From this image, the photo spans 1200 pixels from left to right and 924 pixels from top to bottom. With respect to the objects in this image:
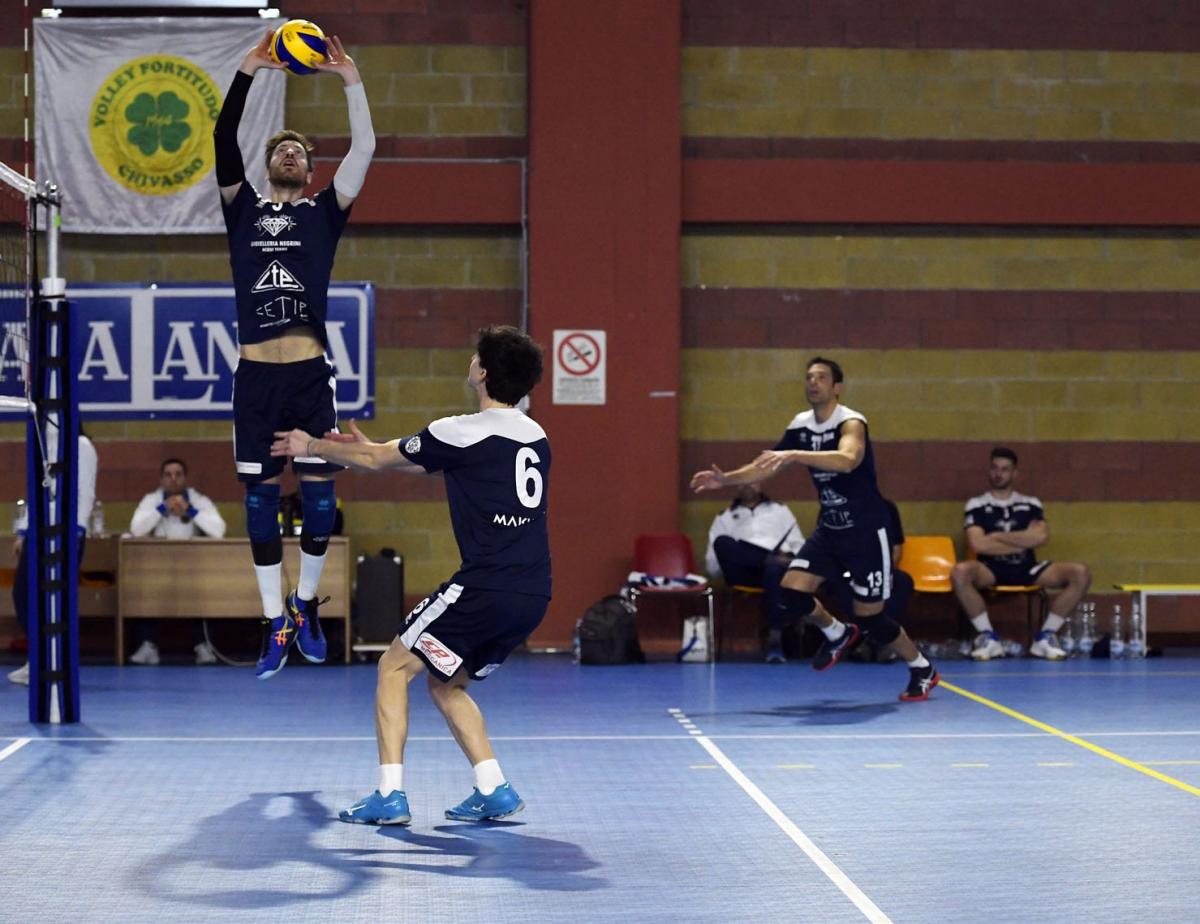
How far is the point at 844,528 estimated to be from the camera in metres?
8.41

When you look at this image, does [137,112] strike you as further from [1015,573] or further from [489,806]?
[489,806]

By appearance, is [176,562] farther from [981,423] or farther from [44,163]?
[981,423]

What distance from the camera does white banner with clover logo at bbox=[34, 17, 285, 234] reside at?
37.4 feet

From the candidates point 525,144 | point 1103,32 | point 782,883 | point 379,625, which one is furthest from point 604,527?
point 782,883

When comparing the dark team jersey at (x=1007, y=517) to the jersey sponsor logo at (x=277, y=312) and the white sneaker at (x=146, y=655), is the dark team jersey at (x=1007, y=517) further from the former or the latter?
the jersey sponsor logo at (x=277, y=312)

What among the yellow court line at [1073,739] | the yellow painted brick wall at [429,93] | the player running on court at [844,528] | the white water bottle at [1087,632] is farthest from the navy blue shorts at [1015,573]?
the yellow painted brick wall at [429,93]

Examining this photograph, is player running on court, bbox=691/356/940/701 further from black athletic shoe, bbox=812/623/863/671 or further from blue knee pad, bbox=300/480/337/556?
blue knee pad, bbox=300/480/337/556

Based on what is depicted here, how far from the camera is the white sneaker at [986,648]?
36.2 ft

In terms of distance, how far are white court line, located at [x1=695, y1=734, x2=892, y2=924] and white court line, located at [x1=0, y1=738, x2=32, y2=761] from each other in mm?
2977

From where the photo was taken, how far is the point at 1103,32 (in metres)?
12.0

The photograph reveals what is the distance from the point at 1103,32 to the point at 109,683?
27.9 feet

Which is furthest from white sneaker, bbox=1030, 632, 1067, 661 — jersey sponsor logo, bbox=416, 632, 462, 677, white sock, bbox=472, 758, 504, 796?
jersey sponsor logo, bbox=416, 632, 462, 677

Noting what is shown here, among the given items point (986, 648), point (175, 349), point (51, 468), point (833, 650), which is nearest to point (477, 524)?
point (51, 468)

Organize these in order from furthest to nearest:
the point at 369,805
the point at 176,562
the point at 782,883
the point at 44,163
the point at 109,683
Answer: the point at 44,163 < the point at 176,562 < the point at 109,683 < the point at 369,805 < the point at 782,883
